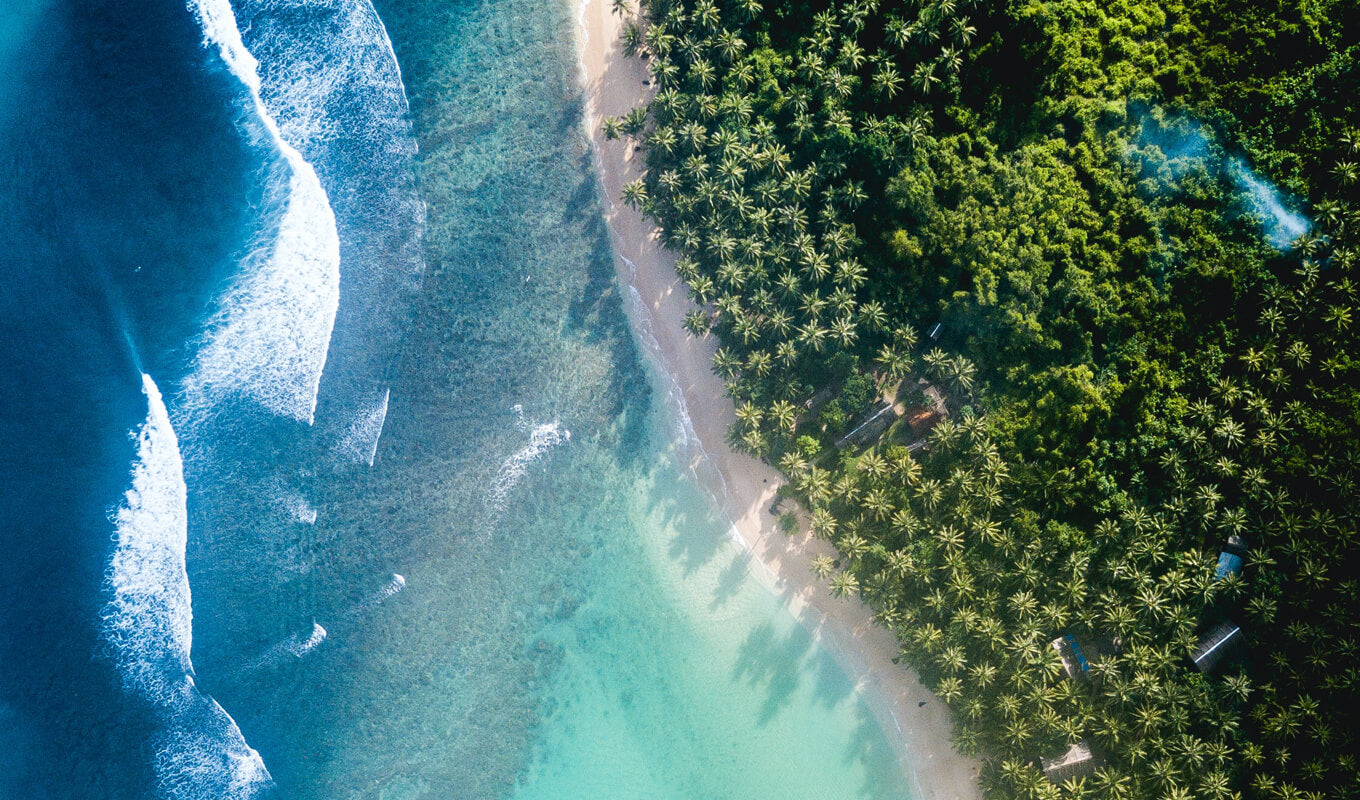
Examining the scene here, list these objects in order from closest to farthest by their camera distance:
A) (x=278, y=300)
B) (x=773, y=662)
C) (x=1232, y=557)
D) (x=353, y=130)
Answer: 1. (x=1232, y=557)
2. (x=773, y=662)
3. (x=278, y=300)
4. (x=353, y=130)

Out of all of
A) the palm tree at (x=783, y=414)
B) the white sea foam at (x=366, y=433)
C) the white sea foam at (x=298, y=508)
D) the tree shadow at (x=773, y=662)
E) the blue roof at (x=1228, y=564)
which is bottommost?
the tree shadow at (x=773, y=662)

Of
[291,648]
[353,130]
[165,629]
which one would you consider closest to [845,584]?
[291,648]

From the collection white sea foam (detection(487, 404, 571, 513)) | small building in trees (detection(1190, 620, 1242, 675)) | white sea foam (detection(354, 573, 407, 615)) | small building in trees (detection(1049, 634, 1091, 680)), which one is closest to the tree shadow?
small building in trees (detection(1049, 634, 1091, 680))

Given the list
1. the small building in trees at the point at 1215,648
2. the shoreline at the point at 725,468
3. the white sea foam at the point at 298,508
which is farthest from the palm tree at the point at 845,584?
the white sea foam at the point at 298,508

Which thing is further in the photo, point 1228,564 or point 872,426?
point 872,426

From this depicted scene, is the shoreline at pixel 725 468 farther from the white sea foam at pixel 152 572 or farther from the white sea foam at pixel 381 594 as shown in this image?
the white sea foam at pixel 152 572

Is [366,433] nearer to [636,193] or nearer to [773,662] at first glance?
[636,193]

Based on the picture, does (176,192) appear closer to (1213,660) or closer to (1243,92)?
(1243,92)
